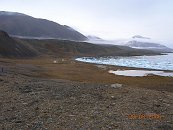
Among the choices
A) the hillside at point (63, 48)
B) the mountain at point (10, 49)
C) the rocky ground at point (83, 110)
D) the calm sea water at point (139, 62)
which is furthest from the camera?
the hillside at point (63, 48)

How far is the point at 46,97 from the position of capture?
630 inches

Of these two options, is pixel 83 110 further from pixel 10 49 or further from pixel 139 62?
pixel 139 62

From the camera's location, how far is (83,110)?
13.2 meters

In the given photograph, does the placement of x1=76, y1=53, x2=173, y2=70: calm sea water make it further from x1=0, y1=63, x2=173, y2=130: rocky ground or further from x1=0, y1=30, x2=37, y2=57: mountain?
x1=0, y1=63, x2=173, y2=130: rocky ground

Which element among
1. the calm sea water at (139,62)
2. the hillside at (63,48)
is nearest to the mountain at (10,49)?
the calm sea water at (139,62)

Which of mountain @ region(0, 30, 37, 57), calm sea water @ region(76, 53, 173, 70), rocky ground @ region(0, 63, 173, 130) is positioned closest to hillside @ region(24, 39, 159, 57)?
mountain @ region(0, 30, 37, 57)

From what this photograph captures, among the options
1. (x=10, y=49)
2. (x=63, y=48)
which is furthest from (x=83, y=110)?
(x=63, y=48)

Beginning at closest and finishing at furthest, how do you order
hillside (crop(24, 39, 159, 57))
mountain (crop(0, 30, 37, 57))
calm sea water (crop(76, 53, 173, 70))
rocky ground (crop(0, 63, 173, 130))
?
1. rocky ground (crop(0, 63, 173, 130))
2. calm sea water (crop(76, 53, 173, 70))
3. mountain (crop(0, 30, 37, 57))
4. hillside (crop(24, 39, 159, 57))

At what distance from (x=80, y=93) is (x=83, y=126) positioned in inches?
229

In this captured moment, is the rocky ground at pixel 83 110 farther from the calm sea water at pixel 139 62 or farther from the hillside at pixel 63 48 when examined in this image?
the hillside at pixel 63 48

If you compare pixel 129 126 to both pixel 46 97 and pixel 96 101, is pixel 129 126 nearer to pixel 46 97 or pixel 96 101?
pixel 96 101

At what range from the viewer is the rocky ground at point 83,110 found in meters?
11.3

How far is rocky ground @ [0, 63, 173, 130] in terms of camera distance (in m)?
11.3

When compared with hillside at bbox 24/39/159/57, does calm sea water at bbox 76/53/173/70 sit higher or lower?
lower
